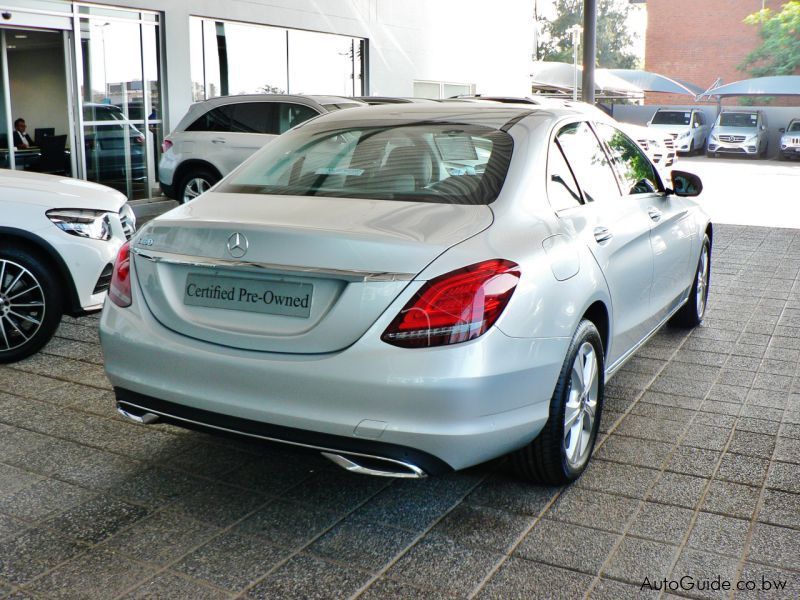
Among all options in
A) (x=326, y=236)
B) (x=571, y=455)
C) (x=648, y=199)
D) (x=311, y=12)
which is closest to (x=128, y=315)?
(x=326, y=236)

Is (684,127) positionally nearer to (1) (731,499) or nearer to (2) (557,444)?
(1) (731,499)

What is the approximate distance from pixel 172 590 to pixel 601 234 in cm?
236

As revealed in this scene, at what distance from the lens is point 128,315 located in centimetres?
355

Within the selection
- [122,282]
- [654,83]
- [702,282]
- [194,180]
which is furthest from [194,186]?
[654,83]

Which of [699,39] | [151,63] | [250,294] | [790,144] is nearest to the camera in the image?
[250,294]

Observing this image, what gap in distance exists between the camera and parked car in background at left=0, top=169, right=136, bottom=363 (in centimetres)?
572

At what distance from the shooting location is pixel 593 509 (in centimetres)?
365

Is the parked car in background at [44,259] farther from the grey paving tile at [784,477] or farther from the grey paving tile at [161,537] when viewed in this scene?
the grey paving tile at [784,477]

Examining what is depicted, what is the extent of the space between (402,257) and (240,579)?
4.00 feet

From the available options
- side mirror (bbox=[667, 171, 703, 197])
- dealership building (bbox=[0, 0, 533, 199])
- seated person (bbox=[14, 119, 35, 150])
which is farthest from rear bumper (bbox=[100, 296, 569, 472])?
seated person (bbox=[14, 119, 35, 150])

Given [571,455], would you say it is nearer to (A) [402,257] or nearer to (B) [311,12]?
(A) [402,257]

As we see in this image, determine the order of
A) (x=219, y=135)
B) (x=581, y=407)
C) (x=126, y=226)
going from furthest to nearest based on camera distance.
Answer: (x=219, y=135) < (x=126, y=226) < (x=581, y=407)

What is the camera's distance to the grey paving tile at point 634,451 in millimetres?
4176

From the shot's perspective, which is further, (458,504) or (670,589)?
(458,504)
